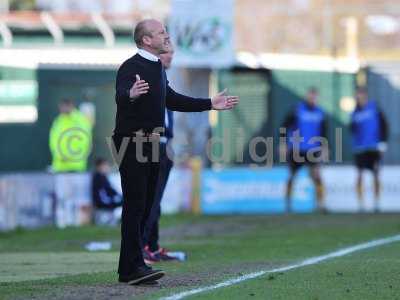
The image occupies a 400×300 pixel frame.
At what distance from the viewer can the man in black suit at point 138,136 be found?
9055 millimetres

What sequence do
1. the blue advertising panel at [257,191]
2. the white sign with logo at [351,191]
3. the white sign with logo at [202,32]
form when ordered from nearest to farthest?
the white sign with logo at [202,32] → the blue advertising panel at [257,191] → the white sign with logo at [351,191]

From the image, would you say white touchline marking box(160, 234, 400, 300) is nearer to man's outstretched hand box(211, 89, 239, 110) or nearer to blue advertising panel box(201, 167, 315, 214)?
man's outstretched hand box(211, 89, 239, 110)

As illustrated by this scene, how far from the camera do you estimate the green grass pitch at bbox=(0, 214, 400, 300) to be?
29.0 feet

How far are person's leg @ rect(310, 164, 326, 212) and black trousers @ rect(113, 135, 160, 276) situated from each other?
13130 millimetres

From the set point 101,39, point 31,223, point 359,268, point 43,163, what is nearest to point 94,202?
point 31,223

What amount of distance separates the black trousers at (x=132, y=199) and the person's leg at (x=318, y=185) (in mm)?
13130

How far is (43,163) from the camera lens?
2409cm

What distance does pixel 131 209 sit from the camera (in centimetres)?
912

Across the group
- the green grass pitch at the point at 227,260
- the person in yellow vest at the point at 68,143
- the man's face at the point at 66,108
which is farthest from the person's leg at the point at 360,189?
the man's face at the point at 66,108

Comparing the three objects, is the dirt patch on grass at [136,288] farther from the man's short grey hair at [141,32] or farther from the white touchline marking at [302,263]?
the man's short grey hair at [141,32]

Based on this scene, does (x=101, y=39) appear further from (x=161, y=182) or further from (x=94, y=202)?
(x=161, y=182)

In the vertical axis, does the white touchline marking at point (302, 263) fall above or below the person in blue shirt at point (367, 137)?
below

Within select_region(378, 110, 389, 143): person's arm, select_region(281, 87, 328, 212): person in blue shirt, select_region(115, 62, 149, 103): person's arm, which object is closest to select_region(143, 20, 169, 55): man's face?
select_region(115, 62, 149, 103): person's arm

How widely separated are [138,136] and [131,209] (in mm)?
619
